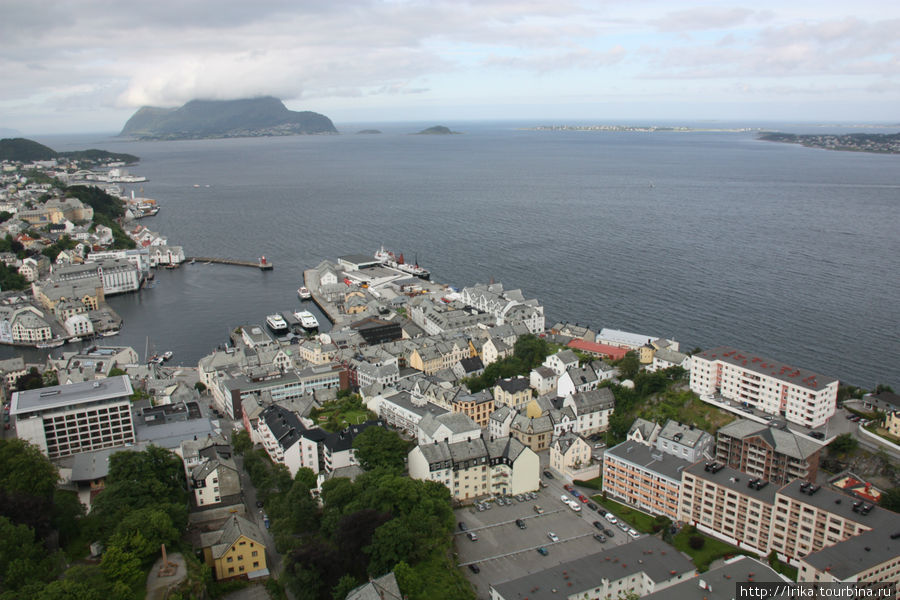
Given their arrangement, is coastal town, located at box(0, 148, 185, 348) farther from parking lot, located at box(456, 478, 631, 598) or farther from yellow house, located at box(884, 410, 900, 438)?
yellow house, located at box(884, 410, 900, 438)

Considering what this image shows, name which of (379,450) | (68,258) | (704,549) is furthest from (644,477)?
(68,258)

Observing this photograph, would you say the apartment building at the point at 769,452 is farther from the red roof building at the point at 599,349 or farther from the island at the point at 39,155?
the island at the point at 39,155

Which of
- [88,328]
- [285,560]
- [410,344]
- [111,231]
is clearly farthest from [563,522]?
[111,231]

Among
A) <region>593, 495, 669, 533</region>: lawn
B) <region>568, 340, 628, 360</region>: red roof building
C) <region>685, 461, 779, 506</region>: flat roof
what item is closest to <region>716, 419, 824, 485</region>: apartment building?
<region>685, 461, 779, 506</region>: flat roof

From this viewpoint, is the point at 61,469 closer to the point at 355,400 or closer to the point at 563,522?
the point at 355,400

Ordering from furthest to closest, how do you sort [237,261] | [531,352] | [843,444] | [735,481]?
[237,261] → [531,352] → [843,444] → [735,481]

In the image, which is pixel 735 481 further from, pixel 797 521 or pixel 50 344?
pixel 50 344
